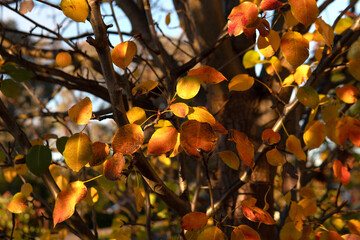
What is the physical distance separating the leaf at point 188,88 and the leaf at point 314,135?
15.7 inches

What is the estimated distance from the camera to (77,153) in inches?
25.3

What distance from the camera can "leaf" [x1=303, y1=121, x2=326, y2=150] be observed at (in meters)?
0.87

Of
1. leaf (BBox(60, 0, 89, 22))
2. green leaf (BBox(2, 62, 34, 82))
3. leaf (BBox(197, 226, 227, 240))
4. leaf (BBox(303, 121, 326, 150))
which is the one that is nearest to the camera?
leaf (BBox(60, 0, 89, 22))

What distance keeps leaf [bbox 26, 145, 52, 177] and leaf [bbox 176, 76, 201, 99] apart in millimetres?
383

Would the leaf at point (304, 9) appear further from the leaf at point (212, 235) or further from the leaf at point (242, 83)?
the leaf at point (212, 235)

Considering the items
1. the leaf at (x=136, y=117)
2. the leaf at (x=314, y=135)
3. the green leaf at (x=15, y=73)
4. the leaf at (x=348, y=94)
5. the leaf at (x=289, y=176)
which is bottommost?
the leaf at (x=289, y=176)

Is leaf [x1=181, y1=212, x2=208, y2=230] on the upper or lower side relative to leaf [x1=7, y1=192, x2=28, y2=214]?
lower

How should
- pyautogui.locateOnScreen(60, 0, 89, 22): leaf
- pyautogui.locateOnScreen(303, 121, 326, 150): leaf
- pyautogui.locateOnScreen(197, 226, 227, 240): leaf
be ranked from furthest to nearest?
pyautogui.locateOnScreen(303, 121, 326, 150): leaf
pyautogui.locateOnScreen(197, 226, 227, 240): leaf
pyautogui.locateOnScreen(60, 0, 89, 22): leaf

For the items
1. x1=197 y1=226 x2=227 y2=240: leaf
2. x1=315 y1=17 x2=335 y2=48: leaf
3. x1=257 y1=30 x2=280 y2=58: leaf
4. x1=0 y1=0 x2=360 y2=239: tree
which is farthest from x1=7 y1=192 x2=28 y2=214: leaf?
x1=315 y1=17 x2=335 y2=48: leaf

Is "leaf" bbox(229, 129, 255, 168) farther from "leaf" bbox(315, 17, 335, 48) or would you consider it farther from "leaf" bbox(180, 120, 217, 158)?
"leaf" bbox(315, 17, 335, 48)

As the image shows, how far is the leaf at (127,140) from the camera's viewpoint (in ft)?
2.00

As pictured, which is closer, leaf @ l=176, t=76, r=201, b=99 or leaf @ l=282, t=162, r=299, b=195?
leaf @ l=176, t=76, r=201, b=99

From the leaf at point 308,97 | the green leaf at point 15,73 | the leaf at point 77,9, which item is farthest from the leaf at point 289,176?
the green leaf at point 15,73

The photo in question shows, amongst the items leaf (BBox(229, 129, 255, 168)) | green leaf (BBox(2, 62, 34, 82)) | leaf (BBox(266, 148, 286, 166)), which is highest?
green leaf (BBox(2, 62, 34, 82))
